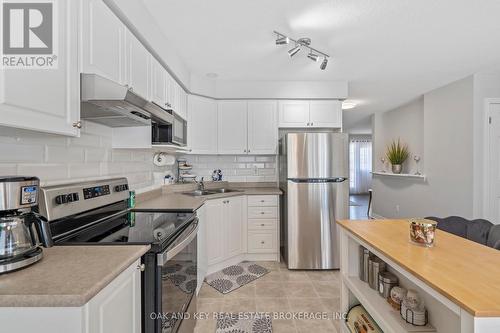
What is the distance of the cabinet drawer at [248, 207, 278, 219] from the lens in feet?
10.3

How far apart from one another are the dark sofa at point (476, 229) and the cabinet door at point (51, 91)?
243 centimetres

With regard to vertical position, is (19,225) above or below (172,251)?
above

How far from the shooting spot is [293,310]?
6.94 feet

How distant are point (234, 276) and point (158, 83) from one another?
219 cm

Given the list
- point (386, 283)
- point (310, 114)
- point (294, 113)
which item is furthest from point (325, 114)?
point (386, 283)

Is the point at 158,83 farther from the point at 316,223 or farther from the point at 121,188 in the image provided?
the point at 316,223

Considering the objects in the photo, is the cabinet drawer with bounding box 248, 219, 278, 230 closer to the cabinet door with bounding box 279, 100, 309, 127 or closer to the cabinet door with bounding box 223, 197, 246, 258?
the cabinet door with bounding box 223, 197, 246, 258

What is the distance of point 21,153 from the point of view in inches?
45.0

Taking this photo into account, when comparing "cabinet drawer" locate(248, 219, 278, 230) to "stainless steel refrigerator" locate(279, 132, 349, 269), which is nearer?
"stainless steel refrigerator" locate(279, 132, 349, 269)

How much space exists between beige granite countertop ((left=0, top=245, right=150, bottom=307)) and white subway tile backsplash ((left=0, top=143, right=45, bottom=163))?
458 mm

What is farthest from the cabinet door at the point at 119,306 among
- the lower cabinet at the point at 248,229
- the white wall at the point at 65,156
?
the lower cabinet at the point at 248,229

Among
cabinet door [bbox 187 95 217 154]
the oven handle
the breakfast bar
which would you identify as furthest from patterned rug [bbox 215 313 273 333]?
cabinet door [bbox 187 95 217 154]

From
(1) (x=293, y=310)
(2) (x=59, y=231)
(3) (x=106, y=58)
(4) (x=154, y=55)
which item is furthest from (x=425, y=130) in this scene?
(2) (x=59, y=231)

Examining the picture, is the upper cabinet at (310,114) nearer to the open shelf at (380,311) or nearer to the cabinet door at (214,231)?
the cabinet door at (214,231)
